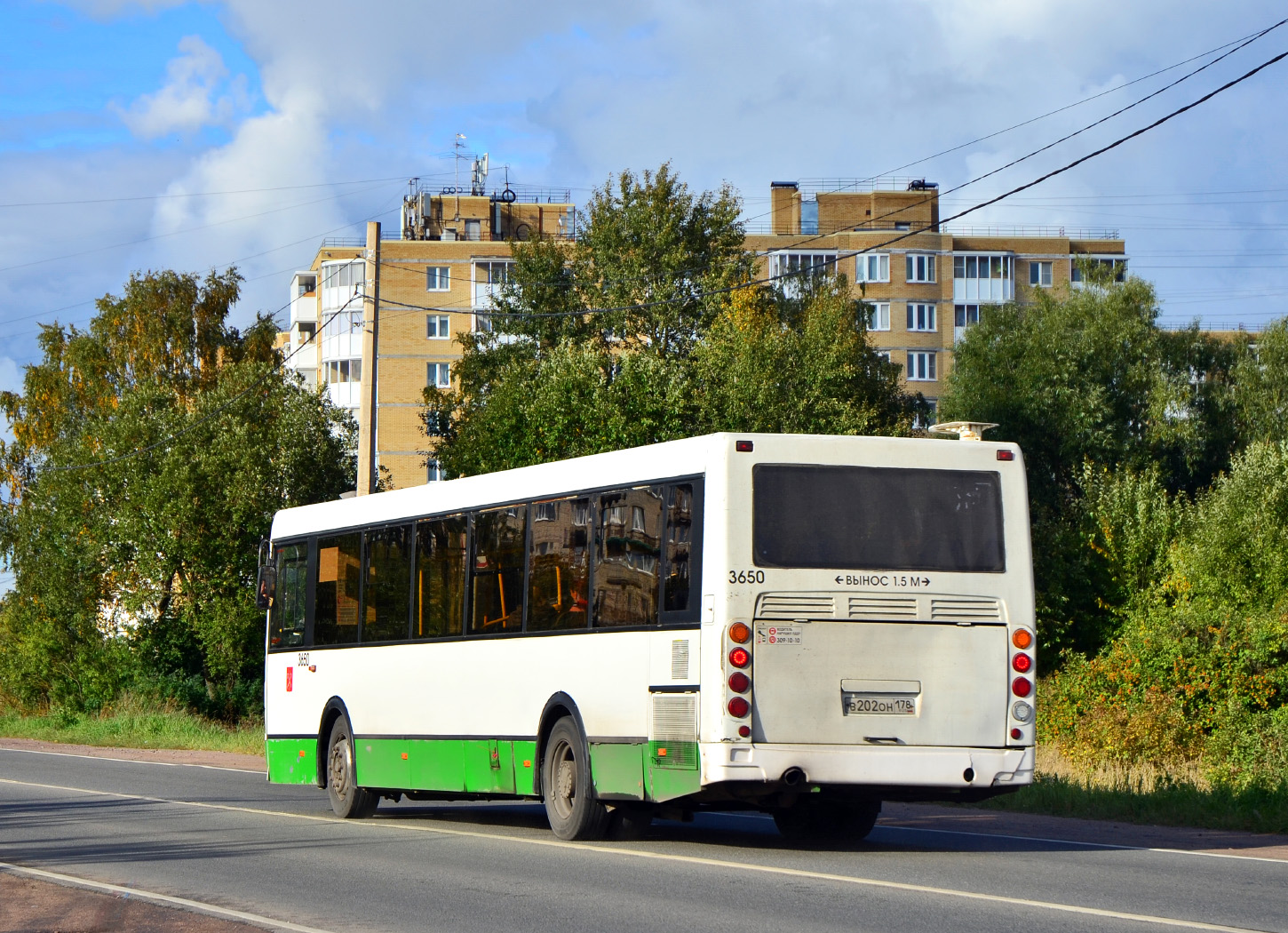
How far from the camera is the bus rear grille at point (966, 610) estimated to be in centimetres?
1230

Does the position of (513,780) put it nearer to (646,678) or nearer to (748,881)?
(646,678)

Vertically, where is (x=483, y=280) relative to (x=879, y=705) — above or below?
above

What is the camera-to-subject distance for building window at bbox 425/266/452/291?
292 ft

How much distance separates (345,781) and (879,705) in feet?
23.3

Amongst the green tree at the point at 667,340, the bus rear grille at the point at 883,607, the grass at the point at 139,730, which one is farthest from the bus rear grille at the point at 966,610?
the green tree at the point at 667,340

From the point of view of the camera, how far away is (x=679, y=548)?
40.4ft

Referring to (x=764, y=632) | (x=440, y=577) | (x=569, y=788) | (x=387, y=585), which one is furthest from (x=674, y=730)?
(x=387, y=585)

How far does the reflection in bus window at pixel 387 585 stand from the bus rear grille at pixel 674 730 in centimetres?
462

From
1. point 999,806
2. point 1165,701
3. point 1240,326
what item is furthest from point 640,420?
point 1240,326

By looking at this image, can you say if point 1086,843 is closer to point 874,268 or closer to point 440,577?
point 440,577

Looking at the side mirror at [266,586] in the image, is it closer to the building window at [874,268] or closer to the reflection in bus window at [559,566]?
the reflection in bus window at [559,566]

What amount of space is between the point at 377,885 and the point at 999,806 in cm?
883

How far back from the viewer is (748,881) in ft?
35.4

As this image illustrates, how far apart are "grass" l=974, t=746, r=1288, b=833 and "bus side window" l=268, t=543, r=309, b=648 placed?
7.75 m
